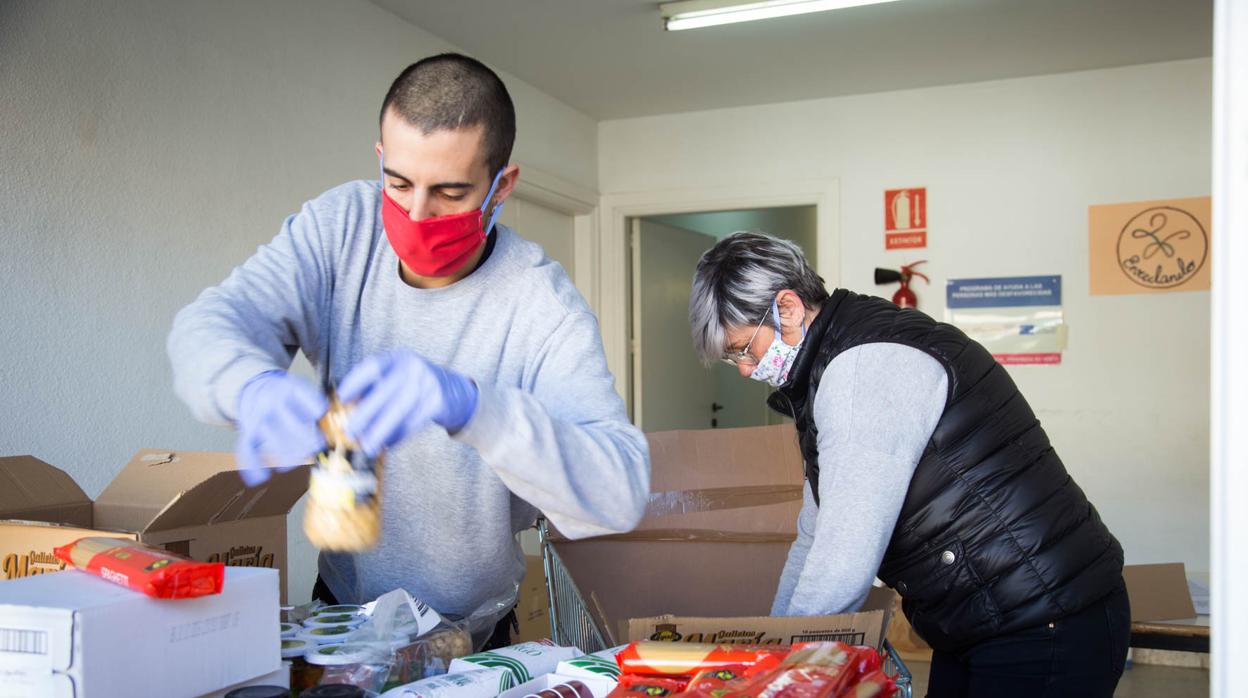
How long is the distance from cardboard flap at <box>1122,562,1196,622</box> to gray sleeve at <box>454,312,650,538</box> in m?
2.38

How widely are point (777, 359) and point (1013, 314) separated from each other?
3175 mm

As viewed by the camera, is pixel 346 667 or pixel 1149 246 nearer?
pixel 346 667

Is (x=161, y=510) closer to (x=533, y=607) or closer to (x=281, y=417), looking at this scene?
(x=281, y=417)

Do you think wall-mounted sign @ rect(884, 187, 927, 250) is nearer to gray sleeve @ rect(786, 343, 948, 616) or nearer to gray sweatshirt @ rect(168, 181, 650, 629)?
gray sleeve @ rect(786, 343, 948, 616)

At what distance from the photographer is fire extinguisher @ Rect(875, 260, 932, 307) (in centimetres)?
470

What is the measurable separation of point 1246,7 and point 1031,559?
1.01 m

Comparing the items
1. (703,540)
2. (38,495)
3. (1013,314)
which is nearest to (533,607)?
(703,540)

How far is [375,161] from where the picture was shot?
3.60 metres

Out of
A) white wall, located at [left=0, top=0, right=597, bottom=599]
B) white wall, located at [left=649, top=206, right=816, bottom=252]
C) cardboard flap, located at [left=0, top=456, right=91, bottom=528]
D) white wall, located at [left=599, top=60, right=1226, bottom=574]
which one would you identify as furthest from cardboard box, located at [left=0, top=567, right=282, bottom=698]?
white wall, located at [left=649, top=206, right=816, bottom=252]

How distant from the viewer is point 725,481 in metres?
1.67

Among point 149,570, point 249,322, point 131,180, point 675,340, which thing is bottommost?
point 149,570

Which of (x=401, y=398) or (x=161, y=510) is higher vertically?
(x=401, y=398)

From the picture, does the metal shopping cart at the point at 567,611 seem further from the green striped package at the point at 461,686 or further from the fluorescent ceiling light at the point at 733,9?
the fluorescent ceiling light at the point at 733,9

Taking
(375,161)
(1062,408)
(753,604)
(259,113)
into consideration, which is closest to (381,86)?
(375,161)
